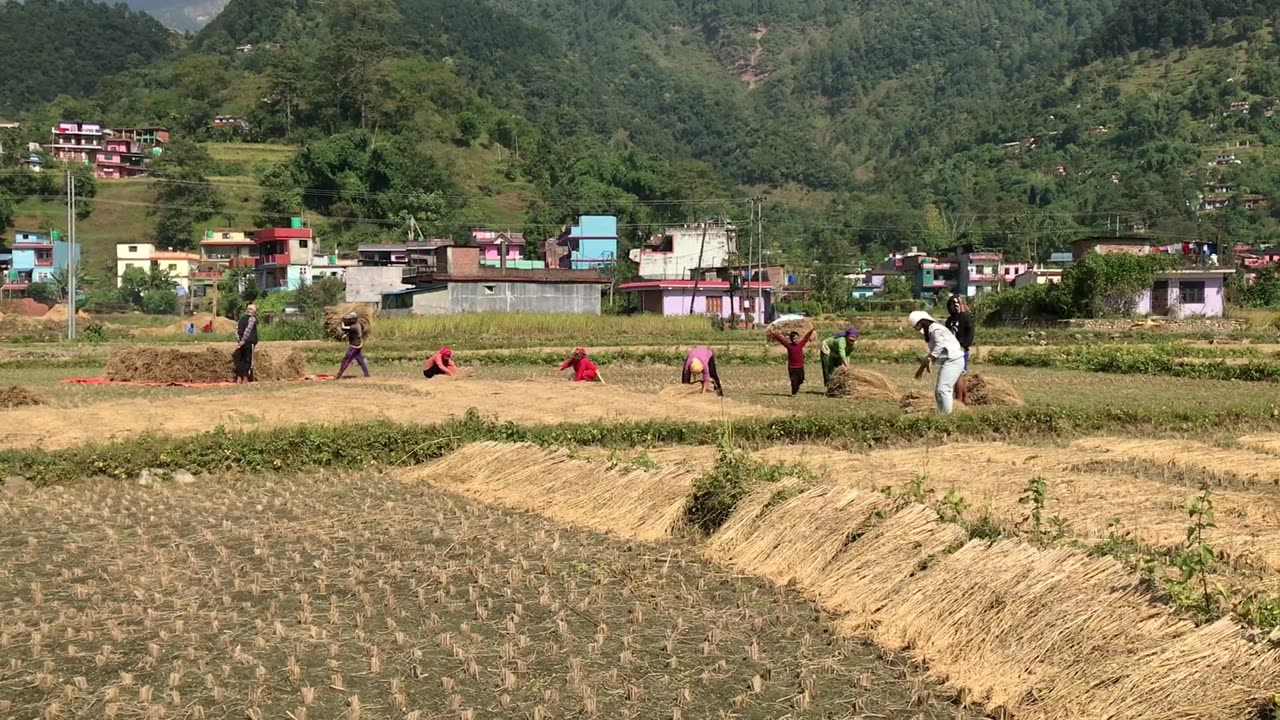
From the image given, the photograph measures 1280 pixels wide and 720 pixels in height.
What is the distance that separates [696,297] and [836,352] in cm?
4060

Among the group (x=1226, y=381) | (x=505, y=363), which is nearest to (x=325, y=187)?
(x=505, y=363)

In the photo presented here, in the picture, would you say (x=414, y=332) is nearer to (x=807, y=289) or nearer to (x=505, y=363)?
(x=505, y=363)

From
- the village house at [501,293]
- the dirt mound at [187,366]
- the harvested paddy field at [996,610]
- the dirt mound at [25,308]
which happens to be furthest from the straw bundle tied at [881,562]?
the dirt mound at [25,308]

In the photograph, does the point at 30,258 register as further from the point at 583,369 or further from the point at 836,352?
the point at 836,352

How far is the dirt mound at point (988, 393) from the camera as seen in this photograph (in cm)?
1623

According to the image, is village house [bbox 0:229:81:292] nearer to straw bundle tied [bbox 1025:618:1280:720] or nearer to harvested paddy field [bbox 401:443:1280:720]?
harvested paddy field [bbox 401:443:1280:720]

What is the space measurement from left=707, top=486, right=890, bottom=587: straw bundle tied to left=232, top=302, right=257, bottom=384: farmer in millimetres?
14056

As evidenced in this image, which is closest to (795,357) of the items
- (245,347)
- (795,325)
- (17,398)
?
(795,325)

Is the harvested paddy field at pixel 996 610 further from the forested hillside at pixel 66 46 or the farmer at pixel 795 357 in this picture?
the forested hillside at pixel 66 46

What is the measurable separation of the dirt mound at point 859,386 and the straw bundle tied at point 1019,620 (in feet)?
37.0

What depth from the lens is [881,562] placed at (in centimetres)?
686

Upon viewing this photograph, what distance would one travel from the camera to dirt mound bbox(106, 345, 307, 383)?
22750 millimetres

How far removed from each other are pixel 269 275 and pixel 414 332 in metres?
39.2

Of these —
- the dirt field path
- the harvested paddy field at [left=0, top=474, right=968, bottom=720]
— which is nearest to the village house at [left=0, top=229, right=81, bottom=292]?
the dirt field path
